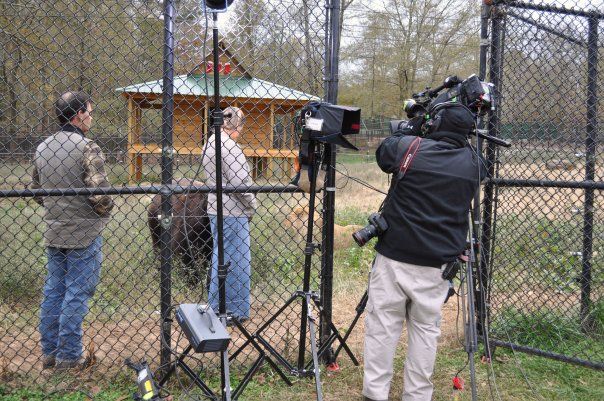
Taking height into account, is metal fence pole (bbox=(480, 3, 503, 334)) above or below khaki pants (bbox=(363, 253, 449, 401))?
above

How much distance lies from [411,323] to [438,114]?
1.31 meters

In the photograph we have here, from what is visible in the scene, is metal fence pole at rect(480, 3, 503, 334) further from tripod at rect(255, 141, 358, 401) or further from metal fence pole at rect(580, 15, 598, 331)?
tripod at rect(255, 141, 358, 401)

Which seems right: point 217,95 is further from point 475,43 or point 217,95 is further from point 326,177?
point 475,43

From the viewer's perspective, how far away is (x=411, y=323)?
11.1 ft

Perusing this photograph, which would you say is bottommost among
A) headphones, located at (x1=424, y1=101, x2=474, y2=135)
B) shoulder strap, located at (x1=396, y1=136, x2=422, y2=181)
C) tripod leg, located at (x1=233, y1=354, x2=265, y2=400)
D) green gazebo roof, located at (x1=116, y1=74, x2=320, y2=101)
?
tripod leg, located at (x1=233, y1=354, x2=265, y2=400)

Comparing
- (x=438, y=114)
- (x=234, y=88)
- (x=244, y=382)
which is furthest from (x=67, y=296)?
(x=438, y=114)

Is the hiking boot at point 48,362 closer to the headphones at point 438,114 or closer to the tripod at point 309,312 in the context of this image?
the tripod at point 309,312

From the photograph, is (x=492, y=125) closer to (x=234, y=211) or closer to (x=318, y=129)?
(x=318, y=129)

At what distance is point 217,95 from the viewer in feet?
8.93

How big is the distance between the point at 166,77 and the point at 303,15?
1089 millimetres

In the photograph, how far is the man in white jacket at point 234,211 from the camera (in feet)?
15.2

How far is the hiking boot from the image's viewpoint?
148 inches

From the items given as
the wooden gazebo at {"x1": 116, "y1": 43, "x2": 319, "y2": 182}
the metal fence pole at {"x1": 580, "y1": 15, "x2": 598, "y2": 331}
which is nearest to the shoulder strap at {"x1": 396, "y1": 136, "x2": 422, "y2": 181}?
the wooden gazebo at {"x1": 116, "y1": 43, "x2": 319, "y2": 182}

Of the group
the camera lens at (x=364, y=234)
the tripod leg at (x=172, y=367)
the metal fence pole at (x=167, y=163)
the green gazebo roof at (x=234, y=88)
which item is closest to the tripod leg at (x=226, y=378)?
the tripod leg at (x=172, y=367)
